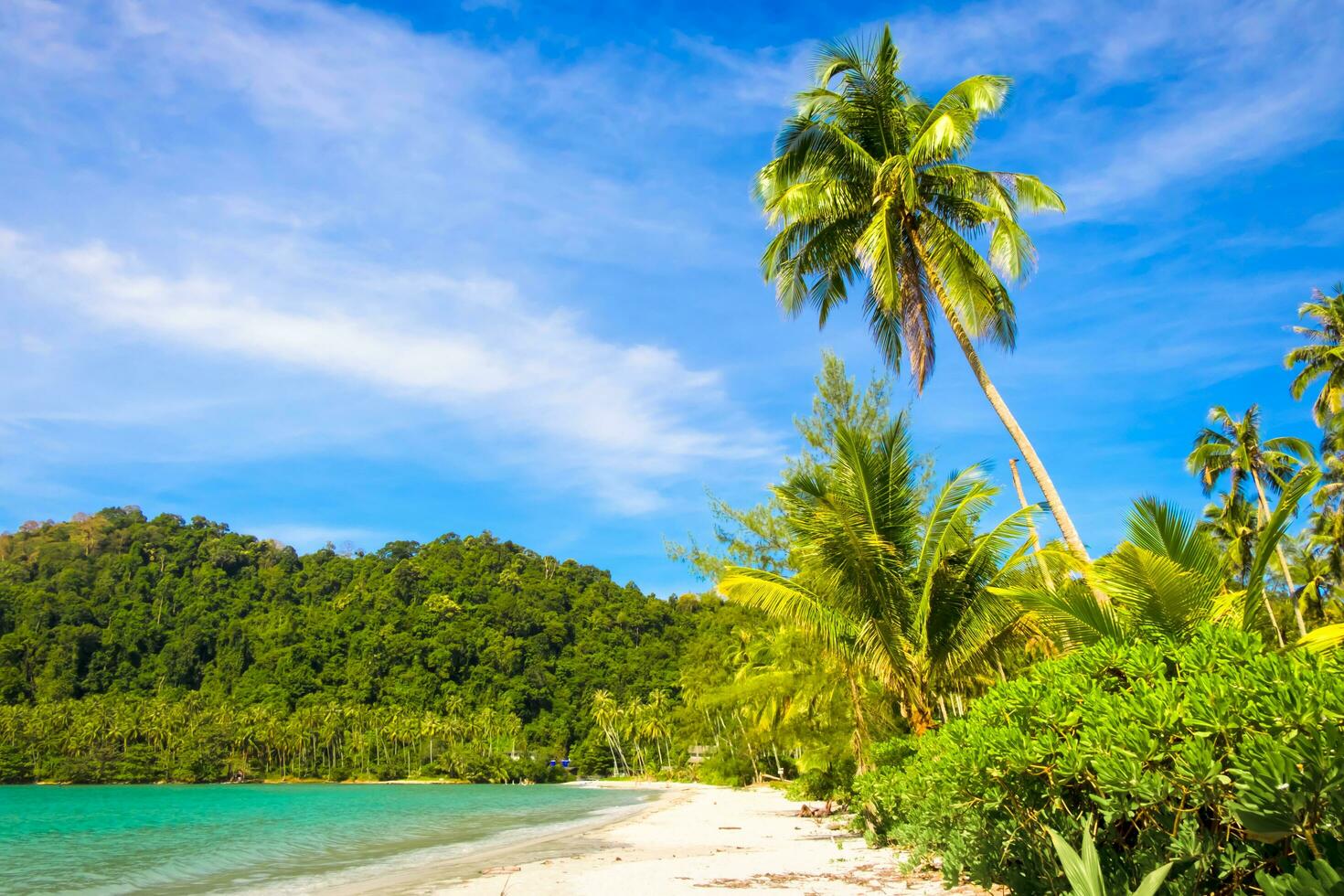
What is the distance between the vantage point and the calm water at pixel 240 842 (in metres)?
→ 13.0

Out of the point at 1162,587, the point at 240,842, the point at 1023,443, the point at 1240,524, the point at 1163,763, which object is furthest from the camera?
the point at 1240,524

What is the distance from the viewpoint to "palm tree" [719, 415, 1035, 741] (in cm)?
1073

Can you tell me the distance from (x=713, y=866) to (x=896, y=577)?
462 cm

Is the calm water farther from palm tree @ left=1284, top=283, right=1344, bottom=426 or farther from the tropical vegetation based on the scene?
palm tree @ left=1284, top=283, right=1344, bottom=426

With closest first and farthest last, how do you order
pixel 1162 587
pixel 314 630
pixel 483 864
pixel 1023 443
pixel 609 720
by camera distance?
pixel 1162 587
pixel 1023 443
pixel 483 864
pixel 609 720
pixel 314 630

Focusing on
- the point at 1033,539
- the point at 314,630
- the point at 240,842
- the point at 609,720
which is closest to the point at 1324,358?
the point at 1033,539

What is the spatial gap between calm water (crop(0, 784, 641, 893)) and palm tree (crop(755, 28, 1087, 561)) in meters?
11.7

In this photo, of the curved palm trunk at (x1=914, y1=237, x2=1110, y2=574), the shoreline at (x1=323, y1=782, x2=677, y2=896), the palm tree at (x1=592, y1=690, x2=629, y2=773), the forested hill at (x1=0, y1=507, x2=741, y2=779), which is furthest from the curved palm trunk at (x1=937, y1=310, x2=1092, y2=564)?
the palm tree at (x1=592, y1=690, x2=629, y2=773)

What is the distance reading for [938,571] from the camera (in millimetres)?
10852

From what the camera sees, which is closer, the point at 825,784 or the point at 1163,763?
the point at 1163,763

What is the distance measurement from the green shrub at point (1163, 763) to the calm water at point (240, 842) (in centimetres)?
1052

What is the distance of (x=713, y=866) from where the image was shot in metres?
10.3

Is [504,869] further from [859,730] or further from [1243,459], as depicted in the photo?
[1243,459]

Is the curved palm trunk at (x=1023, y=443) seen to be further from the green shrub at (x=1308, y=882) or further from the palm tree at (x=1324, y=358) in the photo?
the palm tree at (x=1324, y=358)
